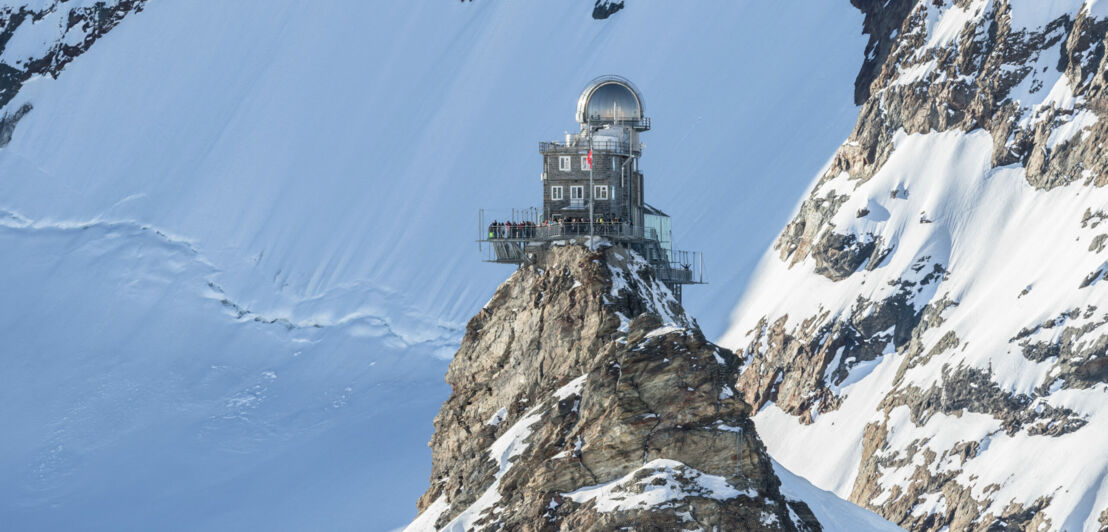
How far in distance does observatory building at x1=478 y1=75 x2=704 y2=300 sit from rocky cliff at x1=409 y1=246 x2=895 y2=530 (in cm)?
235

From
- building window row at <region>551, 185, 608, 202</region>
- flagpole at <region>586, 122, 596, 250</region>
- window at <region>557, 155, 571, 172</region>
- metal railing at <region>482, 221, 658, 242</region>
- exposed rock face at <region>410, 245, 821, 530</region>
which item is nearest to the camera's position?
exposed rock face at <region>410, 245, 821, 530</region>

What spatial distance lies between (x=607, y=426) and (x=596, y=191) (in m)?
22.5

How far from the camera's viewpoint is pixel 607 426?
11862 cm

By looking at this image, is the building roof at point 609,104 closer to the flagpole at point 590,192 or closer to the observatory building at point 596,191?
the observatory building at point 596,191

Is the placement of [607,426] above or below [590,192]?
below

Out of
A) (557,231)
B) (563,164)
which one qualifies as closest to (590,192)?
(557,231)

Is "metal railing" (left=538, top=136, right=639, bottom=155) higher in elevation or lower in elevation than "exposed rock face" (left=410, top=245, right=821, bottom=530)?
higher

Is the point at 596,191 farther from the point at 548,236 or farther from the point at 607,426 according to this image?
the point at 607,426

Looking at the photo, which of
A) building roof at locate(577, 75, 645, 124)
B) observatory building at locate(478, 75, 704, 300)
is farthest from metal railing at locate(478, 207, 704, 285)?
building roof at locate(577, 75, 645, 124)

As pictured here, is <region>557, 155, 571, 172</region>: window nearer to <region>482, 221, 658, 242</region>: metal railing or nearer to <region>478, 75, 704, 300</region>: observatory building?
<region>478, 75, 704, 300</region>: observatory building

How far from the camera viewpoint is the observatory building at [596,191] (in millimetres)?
134750

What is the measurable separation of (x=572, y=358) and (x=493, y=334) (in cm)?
1020

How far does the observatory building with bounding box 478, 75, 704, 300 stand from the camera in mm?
134750

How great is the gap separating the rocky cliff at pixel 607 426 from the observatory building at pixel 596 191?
2.35m
